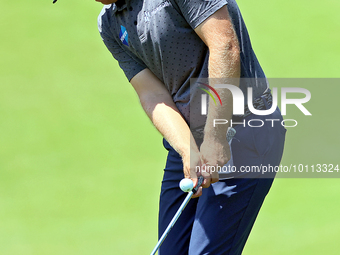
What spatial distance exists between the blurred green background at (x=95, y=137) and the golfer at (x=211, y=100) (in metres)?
1.60

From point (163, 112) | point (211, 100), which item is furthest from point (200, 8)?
point (163, 112)

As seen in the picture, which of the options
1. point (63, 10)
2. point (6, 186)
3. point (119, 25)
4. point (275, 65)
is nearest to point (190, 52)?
point (119, 25)

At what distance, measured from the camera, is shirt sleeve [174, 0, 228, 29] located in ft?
5.45

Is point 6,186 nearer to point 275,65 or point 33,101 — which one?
point 33,101

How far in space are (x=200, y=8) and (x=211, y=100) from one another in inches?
11.8

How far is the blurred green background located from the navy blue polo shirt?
177cm

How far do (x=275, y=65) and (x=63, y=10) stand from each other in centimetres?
253

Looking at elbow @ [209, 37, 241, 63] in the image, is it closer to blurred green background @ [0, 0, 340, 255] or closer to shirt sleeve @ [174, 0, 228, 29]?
shirt sleeve @ [174, 0, 228, 29]

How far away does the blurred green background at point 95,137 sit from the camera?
3646 millimetres

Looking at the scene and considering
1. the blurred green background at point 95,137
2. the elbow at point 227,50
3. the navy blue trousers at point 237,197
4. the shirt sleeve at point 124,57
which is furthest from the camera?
the blurred green background at point 95,137

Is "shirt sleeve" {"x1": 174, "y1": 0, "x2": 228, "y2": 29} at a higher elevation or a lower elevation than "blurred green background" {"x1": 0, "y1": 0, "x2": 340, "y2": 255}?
higher

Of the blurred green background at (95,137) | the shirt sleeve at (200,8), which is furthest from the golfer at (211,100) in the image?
the blurred green background at (95,137)

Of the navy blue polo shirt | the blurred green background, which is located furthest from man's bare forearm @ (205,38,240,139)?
the blurred green background

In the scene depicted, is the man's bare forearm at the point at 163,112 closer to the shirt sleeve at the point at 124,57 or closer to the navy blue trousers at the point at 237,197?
the shirt sleeve at the point at 124,57
